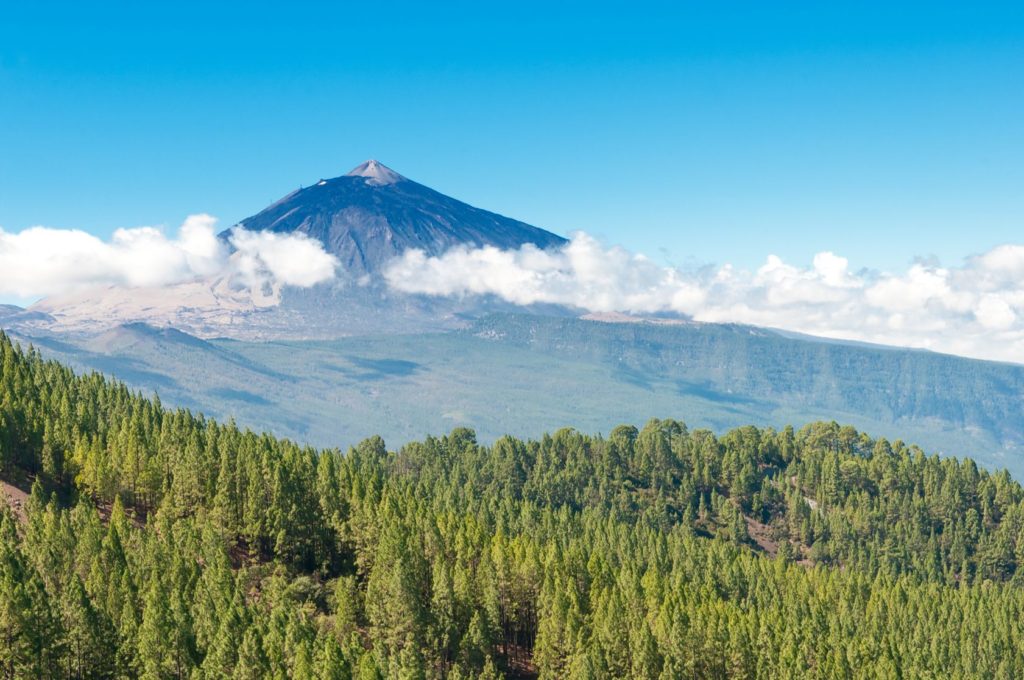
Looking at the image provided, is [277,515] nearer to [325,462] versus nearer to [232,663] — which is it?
[325,462]

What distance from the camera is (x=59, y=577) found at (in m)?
99.4

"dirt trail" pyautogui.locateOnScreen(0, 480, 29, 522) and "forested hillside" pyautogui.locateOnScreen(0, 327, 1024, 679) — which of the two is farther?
"dirt trail" pyautogui.locateOnScreen(0, 480, 29, 522)

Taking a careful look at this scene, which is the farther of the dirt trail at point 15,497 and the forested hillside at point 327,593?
the dirt trail at point 15,497

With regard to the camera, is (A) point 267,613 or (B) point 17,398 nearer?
(A) point 267,613

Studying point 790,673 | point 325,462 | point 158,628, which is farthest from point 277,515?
point 790,673

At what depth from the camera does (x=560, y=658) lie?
11269cm

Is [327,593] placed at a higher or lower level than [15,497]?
lower

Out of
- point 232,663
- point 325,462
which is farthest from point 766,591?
point 232,663

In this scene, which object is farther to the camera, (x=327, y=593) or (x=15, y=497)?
(x=15, y=497)

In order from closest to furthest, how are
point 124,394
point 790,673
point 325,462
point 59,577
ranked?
1. point 59,577
2. point 790,673
3. point 325,462
4. point 124,394

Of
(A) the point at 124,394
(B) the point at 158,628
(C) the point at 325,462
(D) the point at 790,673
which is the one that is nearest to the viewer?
(B) the point at 158,628

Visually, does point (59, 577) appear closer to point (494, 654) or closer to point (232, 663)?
point (232, 663)

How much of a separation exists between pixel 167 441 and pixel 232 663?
6222cm

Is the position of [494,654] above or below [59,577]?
below
